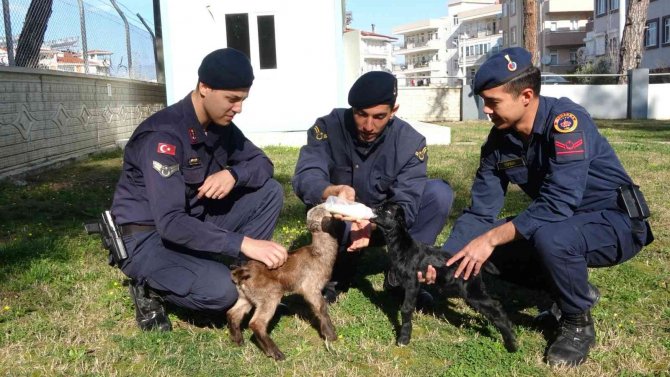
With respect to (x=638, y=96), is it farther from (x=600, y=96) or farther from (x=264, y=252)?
(x=264, y=252)

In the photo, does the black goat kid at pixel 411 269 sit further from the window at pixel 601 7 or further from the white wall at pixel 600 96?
the window at pixel 601 7

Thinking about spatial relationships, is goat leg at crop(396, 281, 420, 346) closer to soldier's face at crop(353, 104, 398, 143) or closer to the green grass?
the green grass

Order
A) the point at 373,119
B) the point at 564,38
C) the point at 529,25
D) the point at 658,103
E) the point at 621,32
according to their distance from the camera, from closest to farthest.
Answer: the point at 373,119 < the point at 529,25 < the point at 658,103 < the point at 621,32 < the point at 564,38

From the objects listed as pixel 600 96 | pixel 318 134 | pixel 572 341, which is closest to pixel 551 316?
pixel 572 341

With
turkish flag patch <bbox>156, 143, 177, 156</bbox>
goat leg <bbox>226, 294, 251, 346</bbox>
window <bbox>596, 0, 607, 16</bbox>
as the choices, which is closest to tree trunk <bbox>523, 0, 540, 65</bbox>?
goat leg <bbox>226, 294, 251, 346</bbox>

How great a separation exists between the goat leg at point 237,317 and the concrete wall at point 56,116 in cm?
706

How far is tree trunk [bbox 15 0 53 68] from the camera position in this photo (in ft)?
34.6

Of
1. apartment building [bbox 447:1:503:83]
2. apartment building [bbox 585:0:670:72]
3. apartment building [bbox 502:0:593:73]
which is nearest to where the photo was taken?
apartment building [bbox 585:0:670:72]

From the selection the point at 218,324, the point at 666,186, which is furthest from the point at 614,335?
the point at 666,186

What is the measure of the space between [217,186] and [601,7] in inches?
2158

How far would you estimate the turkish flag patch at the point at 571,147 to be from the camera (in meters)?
3.36

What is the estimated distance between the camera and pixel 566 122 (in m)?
3.40

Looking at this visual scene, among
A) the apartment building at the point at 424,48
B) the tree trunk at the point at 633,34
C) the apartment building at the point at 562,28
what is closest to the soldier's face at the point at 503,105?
the tree trunk at the point at 633,34

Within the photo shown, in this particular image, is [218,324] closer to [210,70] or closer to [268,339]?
[268,339]
